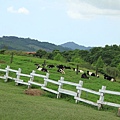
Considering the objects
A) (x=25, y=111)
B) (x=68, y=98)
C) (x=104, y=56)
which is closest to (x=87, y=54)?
(x=104, y=56)

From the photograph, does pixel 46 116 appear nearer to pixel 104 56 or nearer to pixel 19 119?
pixel 19 119

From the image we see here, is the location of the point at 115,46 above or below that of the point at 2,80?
above

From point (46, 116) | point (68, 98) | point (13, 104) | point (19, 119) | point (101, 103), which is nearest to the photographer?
point (19, 119)

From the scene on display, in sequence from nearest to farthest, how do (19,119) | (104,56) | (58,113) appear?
1. (19,119)
2. (58,113)
3. (104,56)

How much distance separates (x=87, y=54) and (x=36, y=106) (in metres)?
92.0

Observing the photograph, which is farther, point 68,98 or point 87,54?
point 87,54

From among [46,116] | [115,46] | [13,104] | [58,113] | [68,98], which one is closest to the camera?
[46,116]

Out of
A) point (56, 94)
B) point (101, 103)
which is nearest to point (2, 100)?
point (101, 103)

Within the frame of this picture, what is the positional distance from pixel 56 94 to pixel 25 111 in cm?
708

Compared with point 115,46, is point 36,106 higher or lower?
lower

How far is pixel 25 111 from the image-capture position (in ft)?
34.4

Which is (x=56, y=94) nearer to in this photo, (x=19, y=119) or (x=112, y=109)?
(x=112, y=109)

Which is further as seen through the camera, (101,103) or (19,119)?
(101,103)

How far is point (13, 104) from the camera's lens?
11617 millimetres
